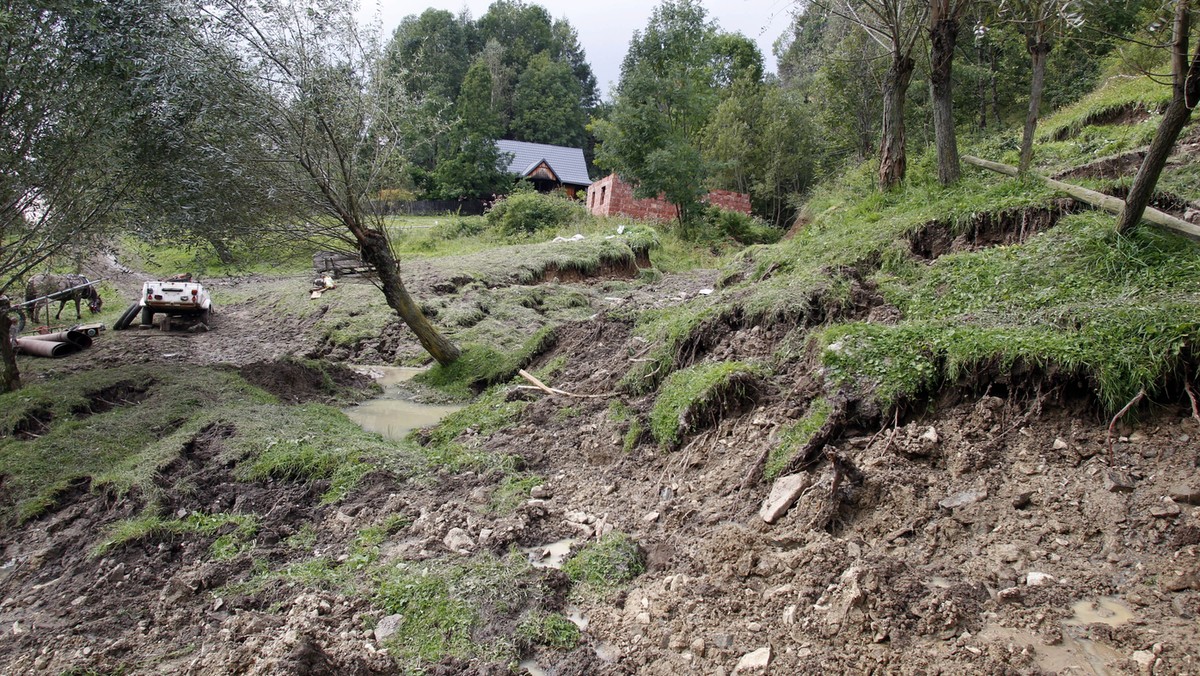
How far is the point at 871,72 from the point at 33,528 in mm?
19638

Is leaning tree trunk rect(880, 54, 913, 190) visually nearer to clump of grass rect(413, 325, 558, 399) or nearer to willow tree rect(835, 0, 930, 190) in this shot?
willow tree rect(835, 0, 930, 190)

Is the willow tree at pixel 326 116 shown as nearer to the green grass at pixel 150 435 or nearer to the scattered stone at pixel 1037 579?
the green grass at pixel 150 435

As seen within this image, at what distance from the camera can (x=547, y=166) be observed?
43.8 metres

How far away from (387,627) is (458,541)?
112 centimetres

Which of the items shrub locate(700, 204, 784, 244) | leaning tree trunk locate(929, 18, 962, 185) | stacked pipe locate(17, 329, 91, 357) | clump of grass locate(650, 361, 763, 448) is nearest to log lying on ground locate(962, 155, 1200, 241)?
leaning tree trunk locate(929, 18, 962, 185)

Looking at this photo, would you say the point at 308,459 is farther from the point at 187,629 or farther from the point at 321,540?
the point at 187,629

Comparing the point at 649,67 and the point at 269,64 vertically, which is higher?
the point at 649,67

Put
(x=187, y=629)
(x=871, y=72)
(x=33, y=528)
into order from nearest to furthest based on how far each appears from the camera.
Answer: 1. (x=187, y=629)
2. (x=33, y=528)
3. (x=871, y=72)

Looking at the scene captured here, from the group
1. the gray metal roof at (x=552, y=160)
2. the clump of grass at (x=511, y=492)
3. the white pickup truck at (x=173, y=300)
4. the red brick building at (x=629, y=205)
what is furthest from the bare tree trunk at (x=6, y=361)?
the gray metal roof at (x=552, y=160)

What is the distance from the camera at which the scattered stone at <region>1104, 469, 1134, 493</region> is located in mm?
3959

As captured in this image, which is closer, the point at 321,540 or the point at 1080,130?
the point at 321,540

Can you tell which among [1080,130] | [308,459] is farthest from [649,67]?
[308,459]

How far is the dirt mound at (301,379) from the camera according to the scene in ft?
33.1

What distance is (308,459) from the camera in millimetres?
6957
